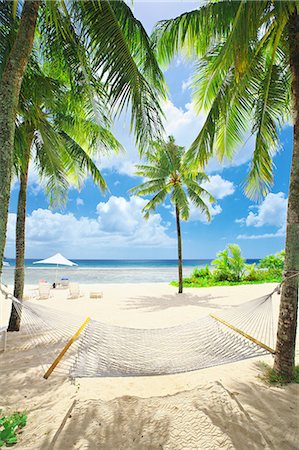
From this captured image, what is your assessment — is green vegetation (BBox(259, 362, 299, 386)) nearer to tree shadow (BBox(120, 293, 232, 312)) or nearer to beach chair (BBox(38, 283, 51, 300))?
tree shadow (BBox(120, 293, 232, 312))

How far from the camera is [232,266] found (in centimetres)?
1176

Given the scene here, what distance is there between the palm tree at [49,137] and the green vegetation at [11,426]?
2.30 metres

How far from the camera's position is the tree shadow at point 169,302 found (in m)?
6.70

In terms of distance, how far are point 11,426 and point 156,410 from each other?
101cm

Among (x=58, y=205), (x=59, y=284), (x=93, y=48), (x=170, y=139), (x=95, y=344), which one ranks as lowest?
(x=59, y=284)

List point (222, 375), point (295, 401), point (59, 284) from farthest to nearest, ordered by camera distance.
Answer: point (59, 284)
point (222, 375)
point (295, 401)

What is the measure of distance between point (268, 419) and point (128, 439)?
3.26 feet

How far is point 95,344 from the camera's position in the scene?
99.9 inches

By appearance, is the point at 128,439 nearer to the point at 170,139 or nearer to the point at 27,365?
the point at 27,365

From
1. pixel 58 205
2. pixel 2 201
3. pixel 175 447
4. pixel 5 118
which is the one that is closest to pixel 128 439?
pixel 175 447

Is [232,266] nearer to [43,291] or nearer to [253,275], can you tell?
[253,275]

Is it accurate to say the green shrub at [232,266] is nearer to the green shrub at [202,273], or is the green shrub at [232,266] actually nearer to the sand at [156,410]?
the green shrub at [202,273]

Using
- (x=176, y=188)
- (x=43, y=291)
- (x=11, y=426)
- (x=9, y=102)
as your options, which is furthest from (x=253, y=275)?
(x=9, y=102)

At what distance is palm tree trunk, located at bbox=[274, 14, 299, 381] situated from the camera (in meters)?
2.51
